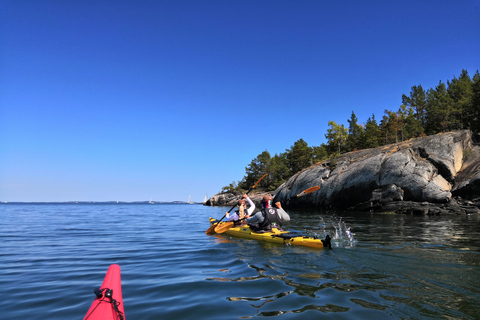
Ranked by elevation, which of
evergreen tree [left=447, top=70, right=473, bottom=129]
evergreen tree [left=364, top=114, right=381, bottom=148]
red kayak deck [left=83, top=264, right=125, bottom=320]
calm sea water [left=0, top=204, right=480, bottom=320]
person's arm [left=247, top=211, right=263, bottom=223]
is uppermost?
evergreen tree [left=447, top=70, right=473, bottom=129]

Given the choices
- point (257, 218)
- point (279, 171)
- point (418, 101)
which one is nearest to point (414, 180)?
point (257, 218)

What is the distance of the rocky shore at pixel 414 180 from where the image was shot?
970 inches

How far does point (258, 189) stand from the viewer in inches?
2704

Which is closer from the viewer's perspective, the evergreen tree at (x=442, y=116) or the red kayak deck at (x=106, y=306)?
the red kayak deck at (x=106, y=306)

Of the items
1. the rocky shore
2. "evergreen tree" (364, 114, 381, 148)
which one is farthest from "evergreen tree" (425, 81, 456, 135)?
the rocky shore

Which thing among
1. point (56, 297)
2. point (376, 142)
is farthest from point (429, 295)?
point (376, 142)

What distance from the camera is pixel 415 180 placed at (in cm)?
2650

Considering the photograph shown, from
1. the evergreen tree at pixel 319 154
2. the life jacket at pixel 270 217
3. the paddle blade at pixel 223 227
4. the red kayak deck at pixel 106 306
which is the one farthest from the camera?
the evergreen tree at pixel 319 154

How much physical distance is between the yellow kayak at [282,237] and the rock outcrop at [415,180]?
19.9 metres

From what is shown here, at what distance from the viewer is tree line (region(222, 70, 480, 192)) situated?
4603 cm

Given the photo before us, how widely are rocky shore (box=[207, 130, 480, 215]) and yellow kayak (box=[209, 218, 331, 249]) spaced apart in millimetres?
19853

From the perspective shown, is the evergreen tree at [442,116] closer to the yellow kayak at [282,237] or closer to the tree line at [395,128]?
the tree line at [395,128]

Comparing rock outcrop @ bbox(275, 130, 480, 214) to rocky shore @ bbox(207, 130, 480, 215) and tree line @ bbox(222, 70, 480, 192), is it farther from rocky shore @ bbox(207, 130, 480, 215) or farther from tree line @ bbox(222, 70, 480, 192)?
tree line @ bbox(222, 70, 480, 192)

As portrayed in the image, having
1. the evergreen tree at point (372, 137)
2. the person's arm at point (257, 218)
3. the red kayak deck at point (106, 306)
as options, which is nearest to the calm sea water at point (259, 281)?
the red kayak deck at point (106, 306)
